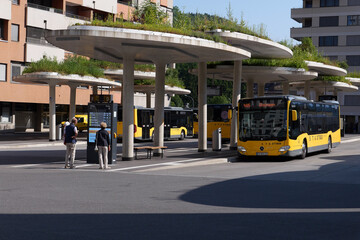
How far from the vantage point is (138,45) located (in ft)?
77.7

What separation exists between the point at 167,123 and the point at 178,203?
120 ft

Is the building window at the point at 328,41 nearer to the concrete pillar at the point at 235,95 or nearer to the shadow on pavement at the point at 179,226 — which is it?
the concrete pillar at the point at 235,95

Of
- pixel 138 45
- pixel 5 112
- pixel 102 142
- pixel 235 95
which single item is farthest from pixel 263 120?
pixel 5 112

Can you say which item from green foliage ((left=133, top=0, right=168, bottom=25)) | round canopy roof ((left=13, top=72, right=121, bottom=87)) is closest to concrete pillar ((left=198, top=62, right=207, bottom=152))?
green foliage ((left=133, top=0, right=168, bottom=25))

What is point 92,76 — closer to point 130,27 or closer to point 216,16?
point 216,16

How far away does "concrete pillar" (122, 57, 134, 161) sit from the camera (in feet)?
81.4

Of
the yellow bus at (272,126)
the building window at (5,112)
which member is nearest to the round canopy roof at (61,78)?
the building window at (5,112)

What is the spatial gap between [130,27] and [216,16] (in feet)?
31.4

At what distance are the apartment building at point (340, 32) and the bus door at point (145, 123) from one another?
174 feet

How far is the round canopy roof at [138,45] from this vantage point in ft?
72.3

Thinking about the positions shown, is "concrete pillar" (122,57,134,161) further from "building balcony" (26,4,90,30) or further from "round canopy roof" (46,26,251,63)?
"building balcony" (26,4,90,30)

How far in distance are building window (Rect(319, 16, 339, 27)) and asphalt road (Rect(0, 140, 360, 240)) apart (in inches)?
3018

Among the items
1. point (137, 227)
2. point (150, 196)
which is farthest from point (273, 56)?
point (137, 227)

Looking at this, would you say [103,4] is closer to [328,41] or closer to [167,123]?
[167,123]
